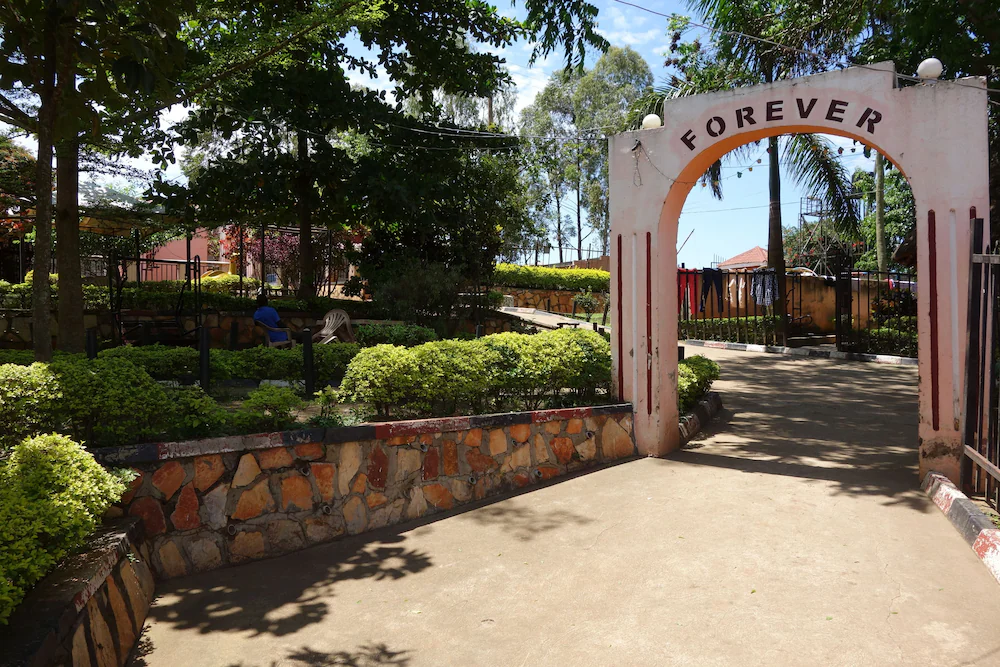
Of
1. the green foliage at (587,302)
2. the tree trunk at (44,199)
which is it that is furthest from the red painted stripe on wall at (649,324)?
the green foliage at (587,302)

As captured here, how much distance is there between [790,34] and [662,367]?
973cm

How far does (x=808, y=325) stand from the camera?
21.4m

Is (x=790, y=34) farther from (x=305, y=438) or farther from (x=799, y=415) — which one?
(x=305, y=438)

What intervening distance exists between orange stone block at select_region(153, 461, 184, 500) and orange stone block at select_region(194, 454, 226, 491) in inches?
3.9

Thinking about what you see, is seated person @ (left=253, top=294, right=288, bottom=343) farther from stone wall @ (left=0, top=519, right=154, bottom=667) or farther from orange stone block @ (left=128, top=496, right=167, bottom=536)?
stone wall @ (left=0, top=519, right=154, bottom=667)

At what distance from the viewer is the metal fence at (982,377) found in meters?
5.21

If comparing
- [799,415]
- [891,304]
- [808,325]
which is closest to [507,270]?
[808,325]

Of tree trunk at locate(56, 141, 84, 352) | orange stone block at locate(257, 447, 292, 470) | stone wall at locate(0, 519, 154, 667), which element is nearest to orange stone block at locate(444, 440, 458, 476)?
orange stone block at locate(257, 447, 292, 470)

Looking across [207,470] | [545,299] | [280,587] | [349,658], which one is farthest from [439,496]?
[545,299]

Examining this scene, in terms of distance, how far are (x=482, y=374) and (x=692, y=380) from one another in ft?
11.1

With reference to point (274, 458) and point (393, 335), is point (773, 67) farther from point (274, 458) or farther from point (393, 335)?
point (274, 458)

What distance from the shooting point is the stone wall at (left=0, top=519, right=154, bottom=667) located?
2.79 m

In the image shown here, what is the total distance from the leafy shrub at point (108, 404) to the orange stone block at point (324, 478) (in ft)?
3.61

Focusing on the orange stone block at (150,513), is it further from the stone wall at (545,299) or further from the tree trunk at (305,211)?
the stone wall at (545,299)
